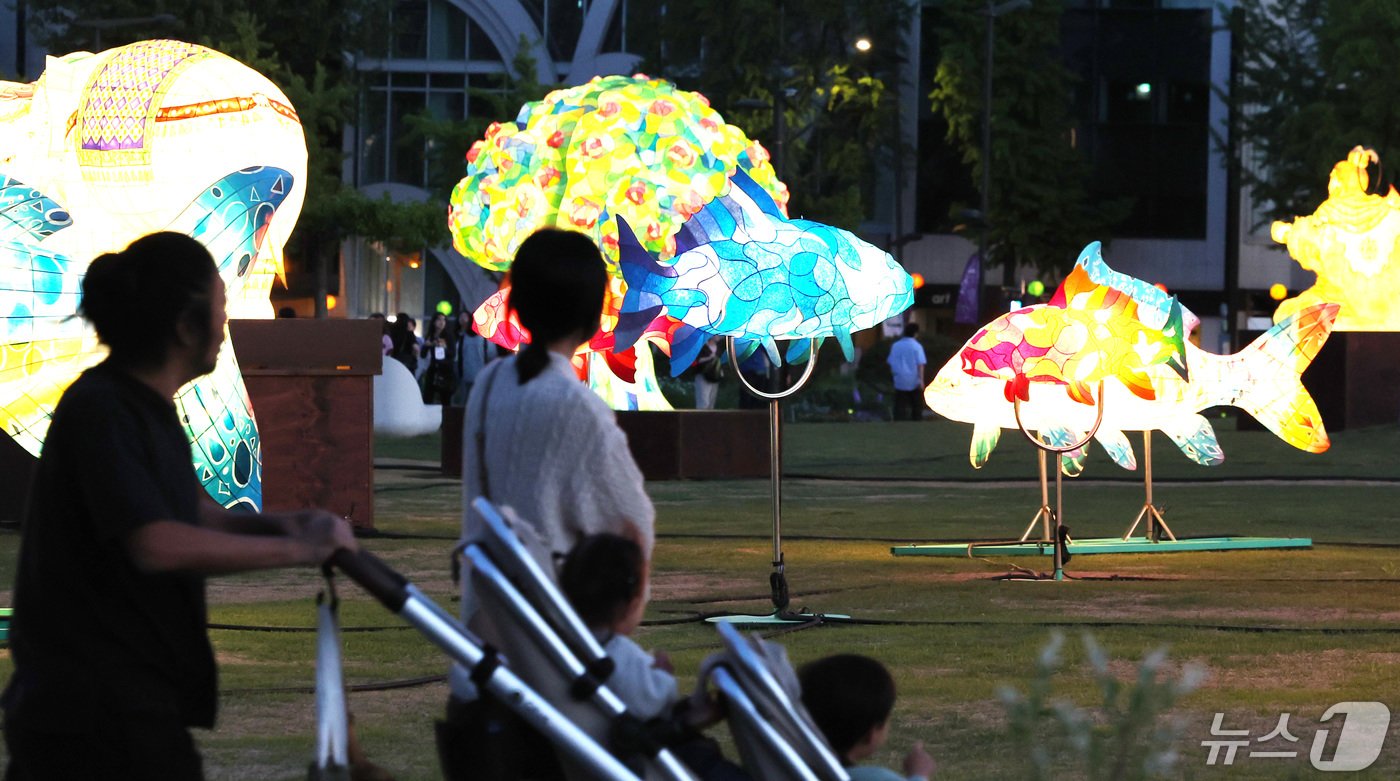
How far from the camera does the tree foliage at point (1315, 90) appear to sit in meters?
44.1

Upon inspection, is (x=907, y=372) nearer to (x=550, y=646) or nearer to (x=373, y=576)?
(x=550, y=646)

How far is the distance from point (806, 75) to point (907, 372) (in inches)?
586

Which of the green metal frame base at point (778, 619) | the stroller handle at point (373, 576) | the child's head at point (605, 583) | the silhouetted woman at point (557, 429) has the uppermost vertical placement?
the silhouetted woman at point (557, 429)

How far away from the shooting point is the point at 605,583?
4738 millimetres

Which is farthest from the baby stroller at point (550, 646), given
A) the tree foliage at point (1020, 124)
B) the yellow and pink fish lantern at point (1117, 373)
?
the tree foliage at point (1020, 124)

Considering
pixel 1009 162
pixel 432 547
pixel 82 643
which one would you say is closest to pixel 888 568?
pixel 432 547

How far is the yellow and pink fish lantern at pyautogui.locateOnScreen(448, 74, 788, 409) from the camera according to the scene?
21125 millimetres

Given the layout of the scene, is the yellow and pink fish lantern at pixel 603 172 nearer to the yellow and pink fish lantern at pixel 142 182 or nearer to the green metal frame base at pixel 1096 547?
the green metal frame base at pixel 1096 547

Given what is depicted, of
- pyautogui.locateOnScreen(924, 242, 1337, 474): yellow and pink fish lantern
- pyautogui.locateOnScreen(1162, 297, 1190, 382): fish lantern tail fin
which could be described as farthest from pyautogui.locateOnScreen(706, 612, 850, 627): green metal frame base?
pyautogui.locateOnScreen(1162, 297, 1190, 382): fish lantern tail fin

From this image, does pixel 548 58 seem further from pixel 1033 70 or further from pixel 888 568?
pixel 888 568

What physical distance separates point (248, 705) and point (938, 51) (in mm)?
48335

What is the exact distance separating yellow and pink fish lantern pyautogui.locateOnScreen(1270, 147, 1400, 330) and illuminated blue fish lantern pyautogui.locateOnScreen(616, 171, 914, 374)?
19.2 m

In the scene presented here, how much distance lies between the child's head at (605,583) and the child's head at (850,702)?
1.54 ft

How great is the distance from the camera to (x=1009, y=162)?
5041 cm
